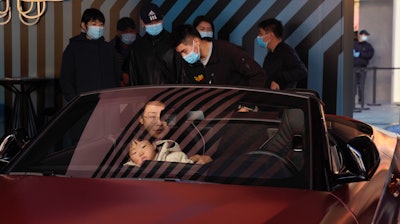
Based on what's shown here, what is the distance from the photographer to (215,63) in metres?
6.74

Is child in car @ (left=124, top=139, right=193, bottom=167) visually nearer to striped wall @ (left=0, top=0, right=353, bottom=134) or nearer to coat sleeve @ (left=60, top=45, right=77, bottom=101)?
coat sleeve @ (left=60, top=45, right=77, bottom=101)

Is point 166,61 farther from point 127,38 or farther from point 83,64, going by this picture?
point 127,38

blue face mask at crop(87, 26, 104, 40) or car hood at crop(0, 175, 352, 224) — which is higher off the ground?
blue face mask at crop(87, 26, 104, 40)

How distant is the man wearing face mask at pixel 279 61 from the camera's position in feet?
26.3

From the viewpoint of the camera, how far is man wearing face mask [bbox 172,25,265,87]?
6430 mm

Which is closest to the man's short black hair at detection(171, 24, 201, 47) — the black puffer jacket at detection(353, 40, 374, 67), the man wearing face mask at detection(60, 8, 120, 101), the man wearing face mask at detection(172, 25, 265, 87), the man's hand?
the man wearing face mask at detection(172, 25, 265, 87)

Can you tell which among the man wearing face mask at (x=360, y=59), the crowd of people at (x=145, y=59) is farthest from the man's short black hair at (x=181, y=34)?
the man wearing face mask at (x=360, y=59)

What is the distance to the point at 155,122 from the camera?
13.3ft

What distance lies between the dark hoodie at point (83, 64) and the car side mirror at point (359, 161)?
4692mm

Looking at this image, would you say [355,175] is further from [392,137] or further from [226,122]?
[392,137]

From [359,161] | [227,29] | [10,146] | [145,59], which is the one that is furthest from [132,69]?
[359,161]

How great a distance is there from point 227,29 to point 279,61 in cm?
216

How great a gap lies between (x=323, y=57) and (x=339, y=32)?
0.33m

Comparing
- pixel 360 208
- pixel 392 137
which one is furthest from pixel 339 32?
pixel 360 208
